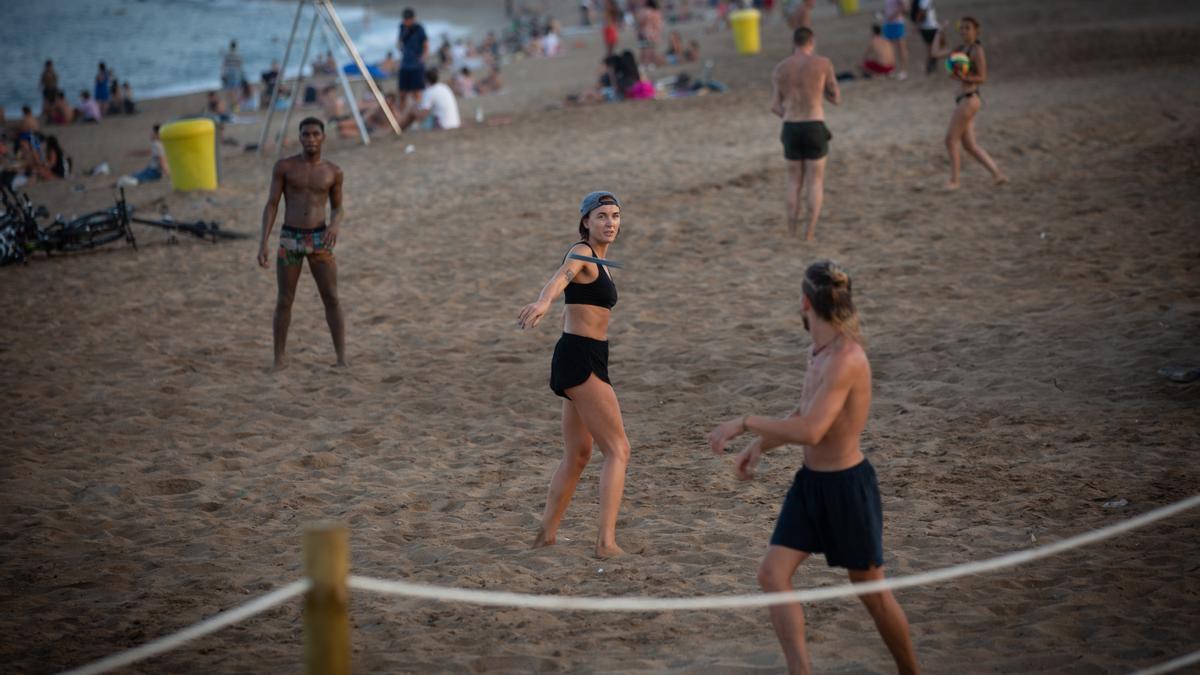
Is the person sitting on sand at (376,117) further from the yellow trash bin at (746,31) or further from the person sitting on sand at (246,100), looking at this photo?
the yellow trash bin at (746,31)

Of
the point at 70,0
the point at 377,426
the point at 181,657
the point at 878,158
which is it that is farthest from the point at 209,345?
the point at 70,0

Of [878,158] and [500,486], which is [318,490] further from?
[878,158]

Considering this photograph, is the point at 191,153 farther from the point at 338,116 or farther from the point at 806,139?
the point at 806,139

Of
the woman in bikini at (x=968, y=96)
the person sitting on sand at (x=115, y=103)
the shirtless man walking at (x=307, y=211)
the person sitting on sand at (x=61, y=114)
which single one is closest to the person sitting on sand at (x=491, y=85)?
the person sitting on sand at (x=115, y=103)

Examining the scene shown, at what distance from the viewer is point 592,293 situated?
5.12 meters

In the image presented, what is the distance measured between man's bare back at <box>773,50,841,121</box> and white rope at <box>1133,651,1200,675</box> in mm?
7279

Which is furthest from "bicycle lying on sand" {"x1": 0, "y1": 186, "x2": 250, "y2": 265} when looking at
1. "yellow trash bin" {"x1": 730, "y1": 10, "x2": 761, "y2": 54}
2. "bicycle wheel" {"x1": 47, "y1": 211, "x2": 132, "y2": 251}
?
"yellow trash bin" {"x1": 730, "y1": 10, "x2": 761, "y2": 54}

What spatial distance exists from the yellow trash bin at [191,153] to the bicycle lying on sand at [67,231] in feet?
6.63

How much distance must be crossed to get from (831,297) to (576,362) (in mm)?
1525

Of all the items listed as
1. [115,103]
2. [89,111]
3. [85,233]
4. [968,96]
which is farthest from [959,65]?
[115,103]

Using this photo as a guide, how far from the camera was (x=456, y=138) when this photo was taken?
18.2 metres

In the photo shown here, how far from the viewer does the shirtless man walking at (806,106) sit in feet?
35.3

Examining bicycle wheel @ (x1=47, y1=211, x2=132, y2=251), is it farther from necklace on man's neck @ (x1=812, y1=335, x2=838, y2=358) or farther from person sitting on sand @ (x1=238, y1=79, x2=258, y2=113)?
person sitting on sand @ (x1=238, y1=79, x2=258, y2=113)

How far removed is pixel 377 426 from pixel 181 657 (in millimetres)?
3052
